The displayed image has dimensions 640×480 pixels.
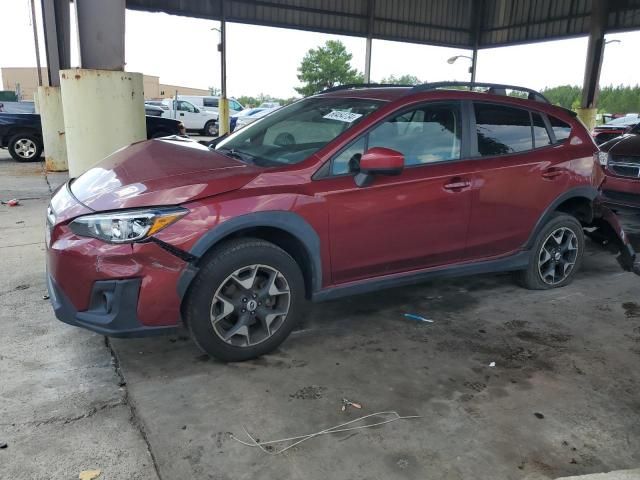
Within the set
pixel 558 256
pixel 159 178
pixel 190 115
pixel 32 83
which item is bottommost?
pixel 558 256

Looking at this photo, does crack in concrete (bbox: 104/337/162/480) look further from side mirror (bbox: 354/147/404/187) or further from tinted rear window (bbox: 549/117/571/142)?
tinted rear window (bbox: 549/117/571/142)

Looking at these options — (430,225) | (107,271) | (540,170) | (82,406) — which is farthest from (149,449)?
(540,170)

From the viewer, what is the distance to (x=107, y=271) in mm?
2834

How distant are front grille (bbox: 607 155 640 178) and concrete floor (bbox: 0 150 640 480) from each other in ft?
9.84

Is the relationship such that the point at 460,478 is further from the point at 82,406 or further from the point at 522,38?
the point at 522,38

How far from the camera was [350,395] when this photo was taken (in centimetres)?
298

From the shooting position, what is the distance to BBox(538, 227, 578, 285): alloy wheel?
4.59 m

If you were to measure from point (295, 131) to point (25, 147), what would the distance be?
446 inches

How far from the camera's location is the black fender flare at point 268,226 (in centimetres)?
295

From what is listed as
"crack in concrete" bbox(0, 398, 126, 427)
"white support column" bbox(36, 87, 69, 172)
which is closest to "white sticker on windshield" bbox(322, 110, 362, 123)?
"crack in concrete" bbox(0, 398, 126, 427)

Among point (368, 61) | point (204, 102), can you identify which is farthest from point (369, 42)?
point (204, 102)

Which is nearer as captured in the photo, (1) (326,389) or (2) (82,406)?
(2) (82,406)

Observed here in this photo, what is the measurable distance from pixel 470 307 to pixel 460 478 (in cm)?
213

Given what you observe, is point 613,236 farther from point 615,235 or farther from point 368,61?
point 368,61
